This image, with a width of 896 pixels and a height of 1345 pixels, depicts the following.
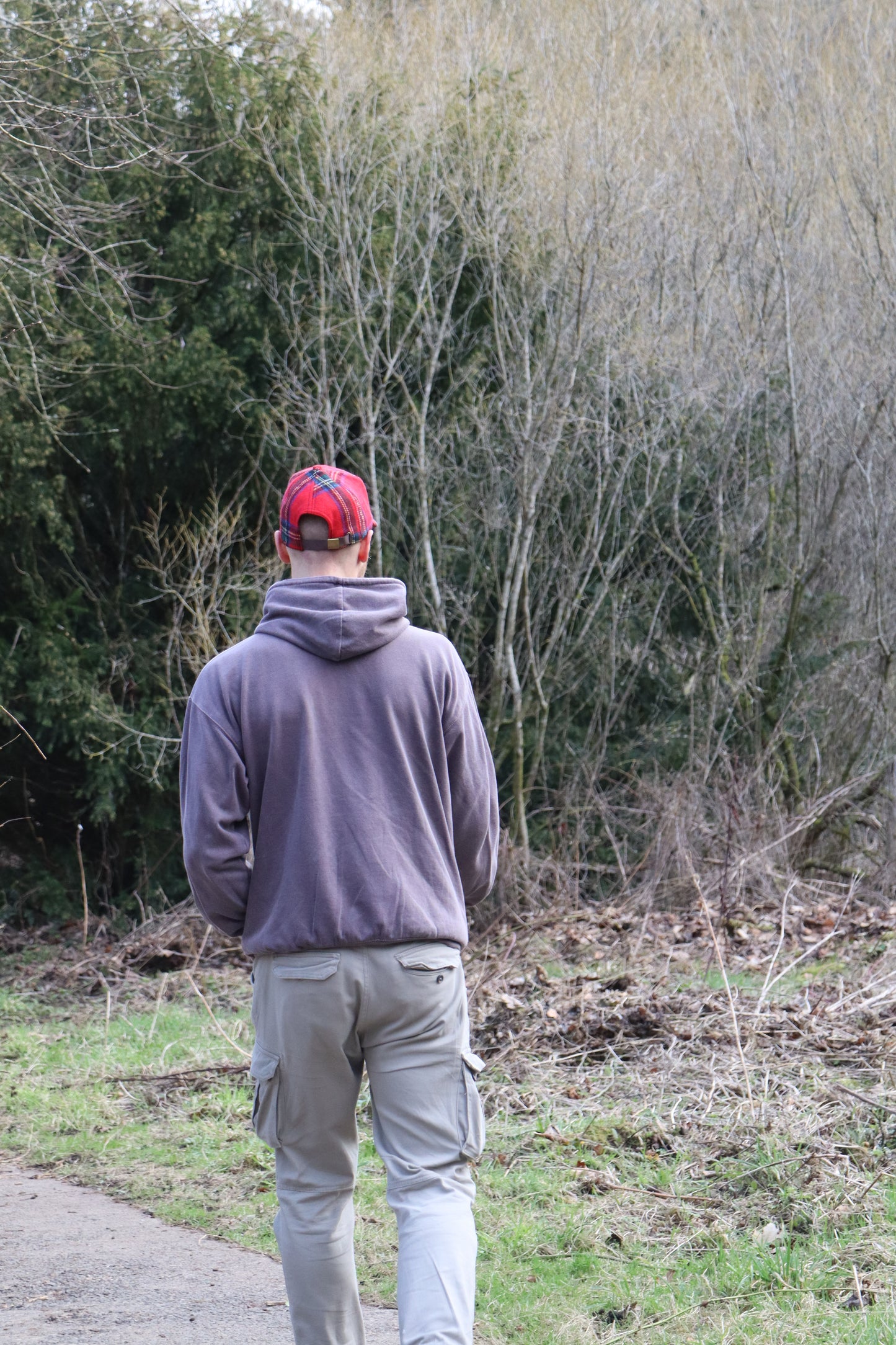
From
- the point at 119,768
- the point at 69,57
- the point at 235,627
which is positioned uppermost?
the point at 69,57

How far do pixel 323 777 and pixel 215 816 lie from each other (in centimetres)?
23

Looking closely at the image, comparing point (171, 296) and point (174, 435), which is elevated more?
point (171, 296)

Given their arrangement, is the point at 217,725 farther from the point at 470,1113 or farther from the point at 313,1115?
the point at 470,1113

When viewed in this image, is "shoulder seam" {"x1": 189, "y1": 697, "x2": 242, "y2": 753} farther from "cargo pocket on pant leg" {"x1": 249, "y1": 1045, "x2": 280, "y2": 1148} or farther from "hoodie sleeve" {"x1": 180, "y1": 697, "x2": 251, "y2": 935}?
"cargo pocket on pant leg" {"x1": 249, "y1": 1045, "x2": 280, "y2": 1148}

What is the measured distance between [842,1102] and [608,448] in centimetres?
794

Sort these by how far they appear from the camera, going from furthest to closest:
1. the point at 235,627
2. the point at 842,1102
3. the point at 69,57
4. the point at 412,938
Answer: the point at 235,627
the point at 69,57
the point at 842,1102
the point at 412,938

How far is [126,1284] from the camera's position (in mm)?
3842

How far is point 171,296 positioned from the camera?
36.3ft

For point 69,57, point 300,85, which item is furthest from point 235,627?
point 69,57

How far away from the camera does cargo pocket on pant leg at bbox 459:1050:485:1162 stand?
2.53 metres

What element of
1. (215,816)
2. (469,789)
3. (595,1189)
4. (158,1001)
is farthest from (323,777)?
(158,1001)

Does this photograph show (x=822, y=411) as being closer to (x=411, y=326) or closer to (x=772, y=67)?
(x=772, y=67)

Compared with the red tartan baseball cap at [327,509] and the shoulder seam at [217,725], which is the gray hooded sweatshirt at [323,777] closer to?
the shoulder seam at [217,725]

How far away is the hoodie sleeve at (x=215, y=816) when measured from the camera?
8.40ft
